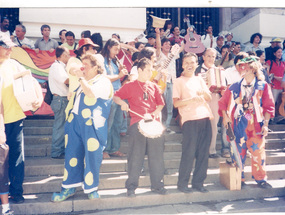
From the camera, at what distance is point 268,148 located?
226 inches

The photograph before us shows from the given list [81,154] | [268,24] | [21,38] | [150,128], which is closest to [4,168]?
[81,154]

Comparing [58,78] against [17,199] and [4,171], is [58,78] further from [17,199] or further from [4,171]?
[17,199]

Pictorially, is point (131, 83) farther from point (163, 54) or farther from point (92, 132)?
point (163, 54)

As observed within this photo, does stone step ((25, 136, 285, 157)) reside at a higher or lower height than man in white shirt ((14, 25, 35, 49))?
lower

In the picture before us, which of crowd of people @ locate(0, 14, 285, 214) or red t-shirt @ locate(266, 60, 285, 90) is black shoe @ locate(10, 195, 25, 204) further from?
red t-shirt @ locate(266, 60, 285, 90)

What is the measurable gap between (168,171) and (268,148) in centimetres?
240

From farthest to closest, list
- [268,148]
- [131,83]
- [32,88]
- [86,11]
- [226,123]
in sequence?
[86,11], [268,148], [226,123], [131,83], [32,88]

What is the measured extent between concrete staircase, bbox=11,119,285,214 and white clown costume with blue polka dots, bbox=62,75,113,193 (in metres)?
0.33

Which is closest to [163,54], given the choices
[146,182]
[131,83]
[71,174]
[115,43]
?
[115,43]

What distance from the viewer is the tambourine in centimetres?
371

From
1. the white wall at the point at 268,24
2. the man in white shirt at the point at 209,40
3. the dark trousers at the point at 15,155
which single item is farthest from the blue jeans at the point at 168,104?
the white wall at the point at 268,24

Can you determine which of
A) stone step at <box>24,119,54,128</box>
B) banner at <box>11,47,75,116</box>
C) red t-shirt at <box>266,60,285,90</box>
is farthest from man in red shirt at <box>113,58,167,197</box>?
red t-shirt at <box>266,60,285,90</box>

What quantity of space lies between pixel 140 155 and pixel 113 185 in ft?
2.51

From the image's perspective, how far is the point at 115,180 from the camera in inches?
167
